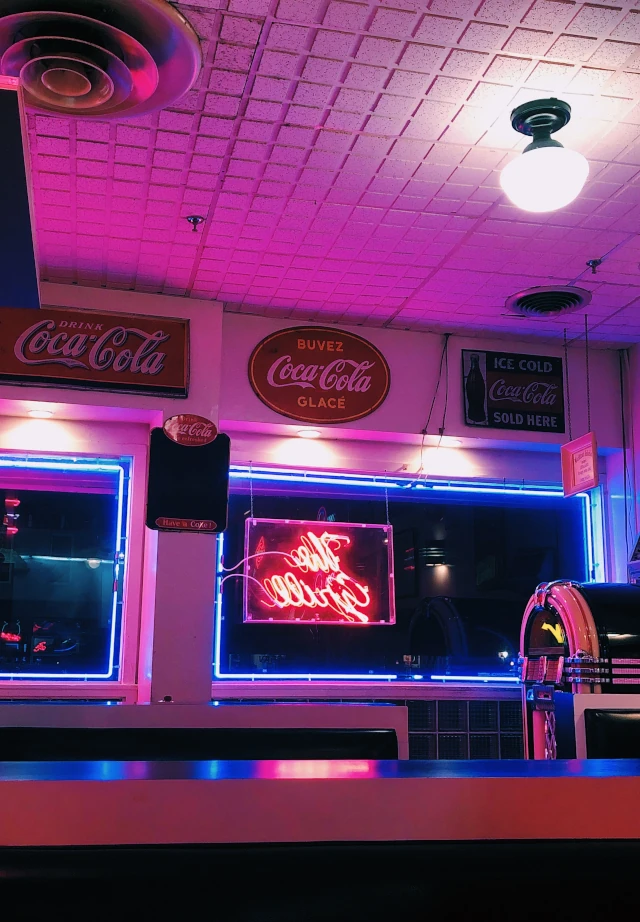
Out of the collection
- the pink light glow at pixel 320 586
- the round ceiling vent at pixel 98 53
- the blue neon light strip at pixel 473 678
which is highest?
the round ceiling vent at pixel 98 53

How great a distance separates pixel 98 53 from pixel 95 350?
262cm

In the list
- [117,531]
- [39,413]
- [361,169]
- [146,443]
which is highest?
[361,169]

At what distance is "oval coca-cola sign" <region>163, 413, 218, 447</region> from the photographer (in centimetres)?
592

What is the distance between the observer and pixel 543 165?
3.92 metres

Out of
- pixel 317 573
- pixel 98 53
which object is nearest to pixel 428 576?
pixel 317 573

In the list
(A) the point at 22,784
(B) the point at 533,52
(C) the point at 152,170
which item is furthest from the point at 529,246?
(A) the point at 22,784

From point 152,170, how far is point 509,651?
14.3 feet

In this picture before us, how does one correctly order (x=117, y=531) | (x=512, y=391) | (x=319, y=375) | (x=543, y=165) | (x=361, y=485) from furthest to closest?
(x=361, y=485) < (x=512, y=391) < (x=319, y=375) < (x=117, y=531) < (x=543, y=165)

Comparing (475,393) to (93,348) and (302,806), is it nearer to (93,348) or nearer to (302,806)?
(93,348)

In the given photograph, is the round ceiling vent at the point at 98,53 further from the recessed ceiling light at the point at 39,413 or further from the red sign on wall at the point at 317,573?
the red sign on wall at the point at 317,573

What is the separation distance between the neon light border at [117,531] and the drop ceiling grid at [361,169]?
4.29 feet

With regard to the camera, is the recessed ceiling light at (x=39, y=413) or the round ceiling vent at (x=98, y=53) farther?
the recessed ceiling light at (x=39, y=413)

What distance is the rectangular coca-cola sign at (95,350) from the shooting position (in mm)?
5734

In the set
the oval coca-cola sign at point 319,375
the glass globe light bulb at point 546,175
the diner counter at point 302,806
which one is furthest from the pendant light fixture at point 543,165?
the diner counter at point 302,806
